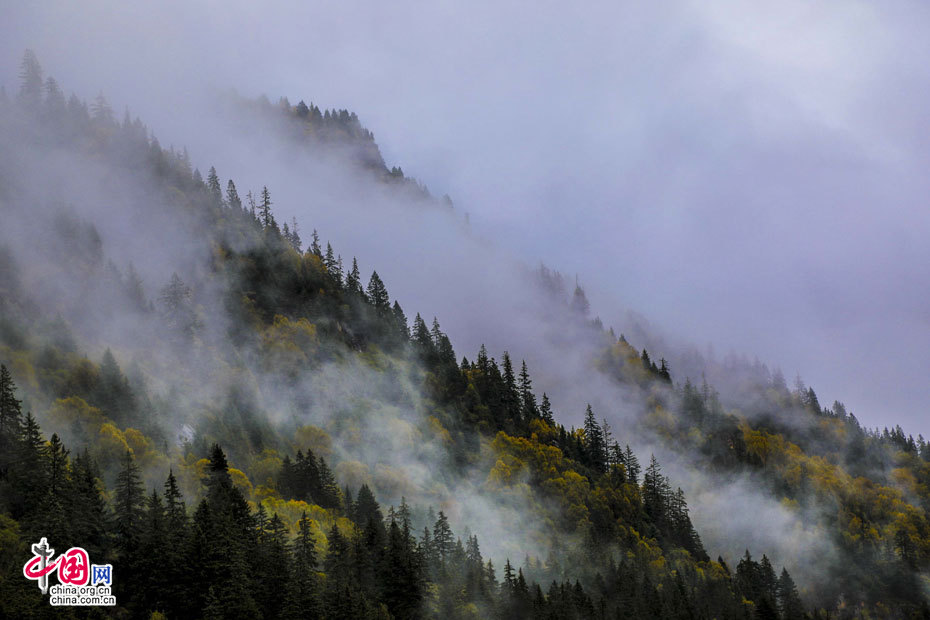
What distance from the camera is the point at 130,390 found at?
6299 inches

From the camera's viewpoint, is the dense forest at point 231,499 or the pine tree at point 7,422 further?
the pine tree at point 7,422

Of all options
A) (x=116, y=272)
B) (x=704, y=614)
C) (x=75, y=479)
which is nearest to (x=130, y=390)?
(x=116, y=272)

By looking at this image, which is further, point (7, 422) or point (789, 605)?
point (789, 605)

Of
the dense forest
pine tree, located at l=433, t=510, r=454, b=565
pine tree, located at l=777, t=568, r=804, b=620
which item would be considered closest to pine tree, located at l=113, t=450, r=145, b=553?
the dense forest

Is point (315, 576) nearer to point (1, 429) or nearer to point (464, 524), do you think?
point (1, 429)

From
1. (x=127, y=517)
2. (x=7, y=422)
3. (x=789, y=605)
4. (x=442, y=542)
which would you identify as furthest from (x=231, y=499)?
(x=789, y=605)

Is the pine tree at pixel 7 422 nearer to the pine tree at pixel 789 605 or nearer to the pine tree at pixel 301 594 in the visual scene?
the pine tree at pixel 301 594

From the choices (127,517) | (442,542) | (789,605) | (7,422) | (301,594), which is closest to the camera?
(301,594)

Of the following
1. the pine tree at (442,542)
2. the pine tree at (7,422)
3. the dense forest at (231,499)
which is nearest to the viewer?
the dense forest at (231,499)

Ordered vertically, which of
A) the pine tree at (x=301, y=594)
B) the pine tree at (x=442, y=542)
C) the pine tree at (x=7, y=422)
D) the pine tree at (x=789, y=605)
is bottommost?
the pine tree at (x=789, y=605)

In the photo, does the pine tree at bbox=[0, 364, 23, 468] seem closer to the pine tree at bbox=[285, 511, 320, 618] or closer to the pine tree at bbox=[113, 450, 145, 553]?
the pine tree at bbox=[113, 450, 145, 553]

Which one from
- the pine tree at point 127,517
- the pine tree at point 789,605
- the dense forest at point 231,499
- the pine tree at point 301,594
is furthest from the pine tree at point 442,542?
the pine tree at point 789,605

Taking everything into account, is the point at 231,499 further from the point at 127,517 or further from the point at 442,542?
the point at 442,542

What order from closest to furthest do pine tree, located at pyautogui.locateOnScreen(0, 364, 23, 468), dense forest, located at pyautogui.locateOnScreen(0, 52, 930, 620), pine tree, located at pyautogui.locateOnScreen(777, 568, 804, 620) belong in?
dense forest, located at pyautogui.locateOnScreen(0, 52, 930, 620) → pine tree, located at pyautogui.locateOnScreen(0, 364, 23, 468) → pine tree, located at pyautogui.locateOnScreen(777, 568, 804, 620)
